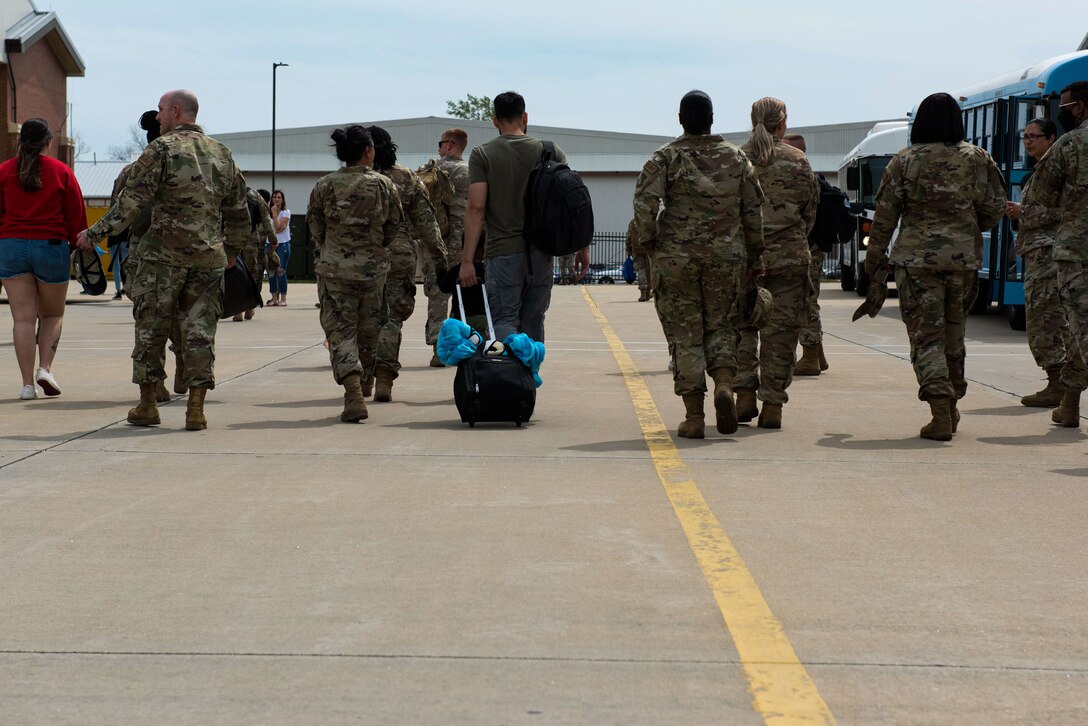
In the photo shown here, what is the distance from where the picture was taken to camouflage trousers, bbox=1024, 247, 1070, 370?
10.2 m

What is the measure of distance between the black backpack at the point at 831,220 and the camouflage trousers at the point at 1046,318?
1.35 meters

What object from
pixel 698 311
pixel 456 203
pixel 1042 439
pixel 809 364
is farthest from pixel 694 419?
pixel 456 203

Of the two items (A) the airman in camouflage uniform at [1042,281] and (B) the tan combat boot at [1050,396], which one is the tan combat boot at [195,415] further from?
(B) the tan combat boot at [1050,396]

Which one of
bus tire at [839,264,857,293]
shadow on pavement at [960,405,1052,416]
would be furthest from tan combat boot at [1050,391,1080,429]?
bus tire at [839,264,857,293]

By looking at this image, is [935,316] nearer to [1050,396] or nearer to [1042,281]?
[1042,281]

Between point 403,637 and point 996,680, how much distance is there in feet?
5.41

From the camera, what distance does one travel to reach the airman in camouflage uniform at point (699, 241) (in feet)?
27.7

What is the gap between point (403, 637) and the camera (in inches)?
172

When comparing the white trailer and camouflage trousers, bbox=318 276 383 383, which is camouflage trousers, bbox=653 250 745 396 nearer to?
camouflage trousers, bbox=318 276 383 383

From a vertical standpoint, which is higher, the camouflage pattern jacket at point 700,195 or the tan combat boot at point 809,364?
the camouflage pattern jacket at point 700,195

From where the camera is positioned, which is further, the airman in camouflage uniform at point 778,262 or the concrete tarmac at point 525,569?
the airman in camouflage uniform at point 778,262

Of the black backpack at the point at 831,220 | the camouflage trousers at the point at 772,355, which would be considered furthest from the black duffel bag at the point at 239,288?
the black backpack at the point at 831,220

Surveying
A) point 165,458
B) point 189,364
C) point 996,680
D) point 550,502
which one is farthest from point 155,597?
point 189,364

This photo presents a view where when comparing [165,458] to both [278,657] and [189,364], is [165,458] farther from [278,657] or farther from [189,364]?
[278,657]
